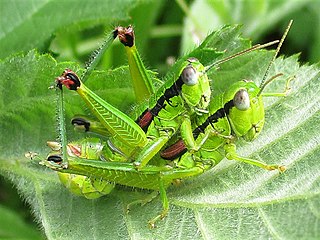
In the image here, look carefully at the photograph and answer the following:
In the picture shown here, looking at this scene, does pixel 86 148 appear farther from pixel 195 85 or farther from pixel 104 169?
pixel 195 85

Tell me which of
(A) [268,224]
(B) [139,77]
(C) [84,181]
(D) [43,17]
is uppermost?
(D) [43,17]

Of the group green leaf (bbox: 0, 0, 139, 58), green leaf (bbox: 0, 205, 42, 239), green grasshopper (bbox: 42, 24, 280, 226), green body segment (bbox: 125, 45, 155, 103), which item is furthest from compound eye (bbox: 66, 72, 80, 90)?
green leaf (bbox: 0, 205, 42, 239)

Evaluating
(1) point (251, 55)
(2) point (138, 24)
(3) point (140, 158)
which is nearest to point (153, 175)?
(3) point (140, 158)

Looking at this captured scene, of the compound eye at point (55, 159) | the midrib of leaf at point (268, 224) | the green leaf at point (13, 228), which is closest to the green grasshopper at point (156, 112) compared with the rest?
the compound eye at point (55, 159)

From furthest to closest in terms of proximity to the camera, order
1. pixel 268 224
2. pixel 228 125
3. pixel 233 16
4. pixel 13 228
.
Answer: pixel 233 16 < pixel 13 228 < pixel 228 125 < pixel 268 224

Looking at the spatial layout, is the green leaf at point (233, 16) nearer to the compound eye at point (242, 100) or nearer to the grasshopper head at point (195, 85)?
the grasshopper head at point (195, 85)

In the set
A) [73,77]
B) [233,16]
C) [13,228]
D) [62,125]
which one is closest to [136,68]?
[73,77]

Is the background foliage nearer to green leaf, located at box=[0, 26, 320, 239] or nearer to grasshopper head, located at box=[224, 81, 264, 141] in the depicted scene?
green leaf, located at box=[0, 26, 320, 239]
